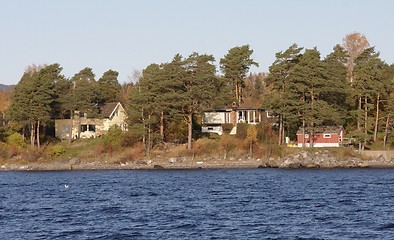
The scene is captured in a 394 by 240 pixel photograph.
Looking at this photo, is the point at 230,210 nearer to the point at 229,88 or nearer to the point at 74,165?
the point at 74,165

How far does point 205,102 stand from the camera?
90.4m

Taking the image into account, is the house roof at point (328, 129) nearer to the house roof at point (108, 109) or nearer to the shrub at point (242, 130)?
the shrub at point (242, 130)

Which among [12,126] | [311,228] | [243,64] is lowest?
[311,228]

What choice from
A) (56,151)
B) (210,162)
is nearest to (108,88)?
(56,151)

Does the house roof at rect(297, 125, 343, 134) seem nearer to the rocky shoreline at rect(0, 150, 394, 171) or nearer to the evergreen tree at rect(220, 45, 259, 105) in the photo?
the rocky shoreline at rect(0, 150, 394, 171)

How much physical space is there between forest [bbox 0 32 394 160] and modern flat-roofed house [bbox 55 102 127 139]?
5.95 ft

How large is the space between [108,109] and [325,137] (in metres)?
31.0

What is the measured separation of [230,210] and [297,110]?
4982 centimetres

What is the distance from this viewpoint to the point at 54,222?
3659 cm

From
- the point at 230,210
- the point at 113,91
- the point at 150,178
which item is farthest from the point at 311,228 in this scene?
the point at 113,91

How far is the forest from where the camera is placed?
289 ft

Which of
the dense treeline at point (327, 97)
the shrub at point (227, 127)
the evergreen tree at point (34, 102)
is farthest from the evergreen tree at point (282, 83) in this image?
the evergreen tree at point (34, 102)

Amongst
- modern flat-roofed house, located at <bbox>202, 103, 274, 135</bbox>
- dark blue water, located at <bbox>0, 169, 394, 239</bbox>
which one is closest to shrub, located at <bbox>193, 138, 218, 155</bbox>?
modern flat-roofed house, located at <bbox>202, 103, 274, 135</bbox>

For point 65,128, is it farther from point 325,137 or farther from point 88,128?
point 325,137
